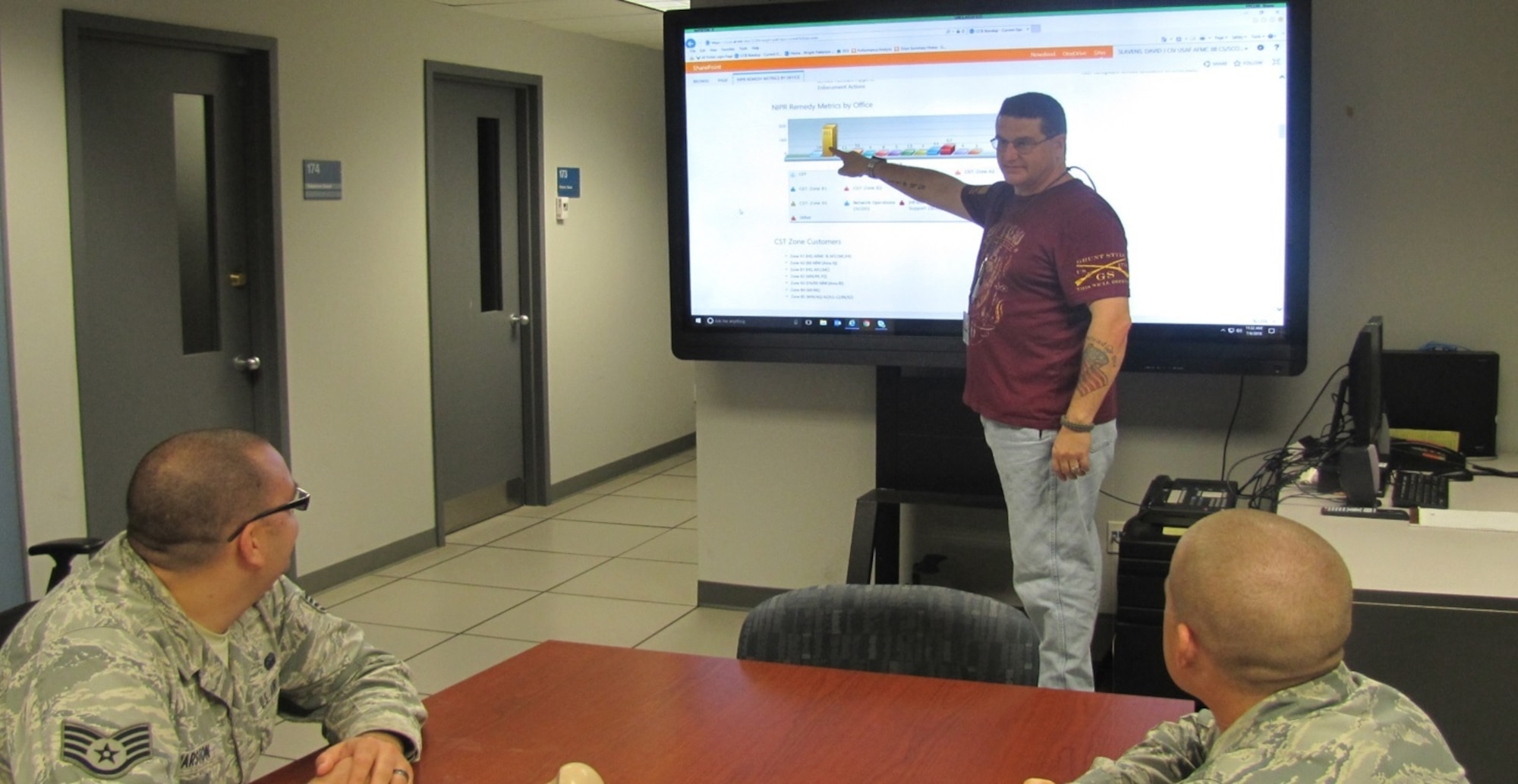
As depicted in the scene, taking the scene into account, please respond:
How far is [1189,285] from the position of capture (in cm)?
384

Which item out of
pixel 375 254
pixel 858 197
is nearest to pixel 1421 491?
pixel 858 197

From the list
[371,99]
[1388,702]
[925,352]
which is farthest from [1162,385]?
[371,99]

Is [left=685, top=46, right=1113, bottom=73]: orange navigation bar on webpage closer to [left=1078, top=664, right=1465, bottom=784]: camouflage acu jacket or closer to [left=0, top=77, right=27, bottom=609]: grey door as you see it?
[left=0, top=77, right=27, bottom=609]: grey door

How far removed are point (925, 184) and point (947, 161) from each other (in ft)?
1.22

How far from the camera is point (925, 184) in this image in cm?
373

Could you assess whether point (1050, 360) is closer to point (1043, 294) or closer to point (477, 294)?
point (1043, 294)

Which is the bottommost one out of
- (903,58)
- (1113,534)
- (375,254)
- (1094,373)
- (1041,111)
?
(1113,534)

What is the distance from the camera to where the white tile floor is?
440cm

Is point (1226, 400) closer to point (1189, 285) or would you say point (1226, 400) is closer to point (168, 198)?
point (1189, 285)

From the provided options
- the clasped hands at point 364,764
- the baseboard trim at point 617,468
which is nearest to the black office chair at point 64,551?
the clasped hands at point 364,764

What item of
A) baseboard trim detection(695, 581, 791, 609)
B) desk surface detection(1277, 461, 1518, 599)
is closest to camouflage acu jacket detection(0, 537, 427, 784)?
desk surface detection(1277, 461, 1518, 599)

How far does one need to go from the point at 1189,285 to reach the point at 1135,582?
99cm

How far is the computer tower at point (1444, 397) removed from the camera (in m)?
3.72

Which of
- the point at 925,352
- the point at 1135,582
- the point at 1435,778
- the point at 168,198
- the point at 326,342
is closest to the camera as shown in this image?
the point at 1435,778
